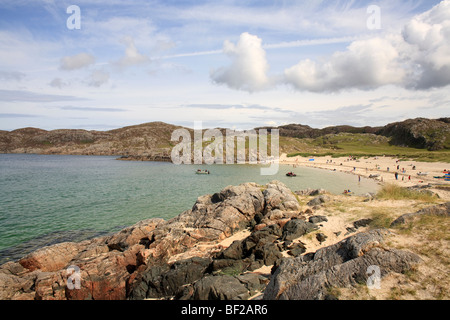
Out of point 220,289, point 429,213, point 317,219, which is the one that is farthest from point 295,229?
point 220,289

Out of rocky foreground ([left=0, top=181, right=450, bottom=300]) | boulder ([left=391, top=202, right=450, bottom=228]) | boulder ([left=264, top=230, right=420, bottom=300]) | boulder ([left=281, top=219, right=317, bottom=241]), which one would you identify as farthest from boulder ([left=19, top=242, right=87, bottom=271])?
boulder ([left=391, top=202, right=450, bottom=228])

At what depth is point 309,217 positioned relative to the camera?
68.0 ft

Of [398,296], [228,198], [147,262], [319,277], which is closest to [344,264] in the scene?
[319,277]

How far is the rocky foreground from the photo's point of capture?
9.66 meters

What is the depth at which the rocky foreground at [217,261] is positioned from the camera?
9664 mm

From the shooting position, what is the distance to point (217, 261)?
15.0 meters

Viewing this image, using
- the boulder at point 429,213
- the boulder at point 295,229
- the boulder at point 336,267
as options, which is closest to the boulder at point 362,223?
the boulder at point 295,229

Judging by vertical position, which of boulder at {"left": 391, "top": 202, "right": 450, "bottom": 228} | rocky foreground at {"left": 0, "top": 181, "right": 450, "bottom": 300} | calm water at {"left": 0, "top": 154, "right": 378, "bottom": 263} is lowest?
calm water at {"left": 0, "top": 154, "right": 378, "bottom": 263}

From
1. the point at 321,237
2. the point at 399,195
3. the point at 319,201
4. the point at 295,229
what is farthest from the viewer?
the point at 319,201

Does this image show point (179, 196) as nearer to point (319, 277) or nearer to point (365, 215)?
point (365, 215)

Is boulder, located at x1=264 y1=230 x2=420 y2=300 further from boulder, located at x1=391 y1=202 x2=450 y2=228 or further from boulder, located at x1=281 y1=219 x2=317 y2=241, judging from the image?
boulder, located at x1=281 y1=219 x2=317 y2=241

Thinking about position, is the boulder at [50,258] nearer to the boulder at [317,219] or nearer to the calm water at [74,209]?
the calm water at [74,209]

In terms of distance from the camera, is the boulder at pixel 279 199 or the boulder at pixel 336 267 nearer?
the boulder at pixel 336 267

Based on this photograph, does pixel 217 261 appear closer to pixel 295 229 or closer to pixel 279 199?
pixel 295 229
